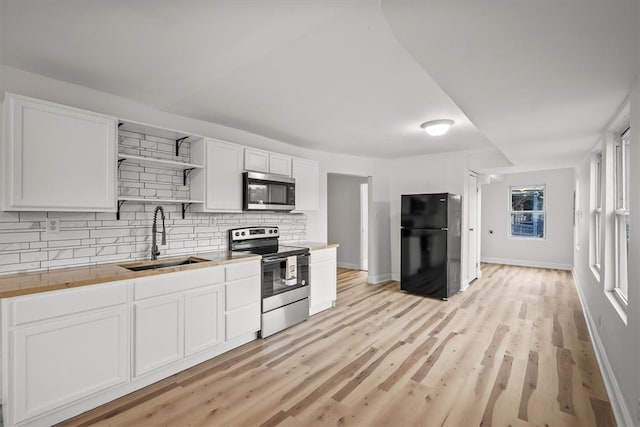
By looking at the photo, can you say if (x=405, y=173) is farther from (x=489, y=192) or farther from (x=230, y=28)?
(x=230, y=28)

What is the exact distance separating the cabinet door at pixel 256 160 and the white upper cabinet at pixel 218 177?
0.09 m

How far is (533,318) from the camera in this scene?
3.88 meters

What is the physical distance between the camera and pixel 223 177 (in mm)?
3273

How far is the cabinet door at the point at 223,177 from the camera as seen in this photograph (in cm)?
316

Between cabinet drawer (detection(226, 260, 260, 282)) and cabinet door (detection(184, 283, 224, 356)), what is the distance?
0.44 feet

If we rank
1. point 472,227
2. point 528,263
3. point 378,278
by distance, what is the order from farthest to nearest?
point 528,263, point 378,278, point 472,227

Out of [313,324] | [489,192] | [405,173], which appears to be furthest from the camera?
[489,192]

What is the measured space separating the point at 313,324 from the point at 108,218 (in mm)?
2364

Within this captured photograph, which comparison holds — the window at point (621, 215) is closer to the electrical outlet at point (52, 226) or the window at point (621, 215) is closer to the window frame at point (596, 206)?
the window frame at point (596, 206)

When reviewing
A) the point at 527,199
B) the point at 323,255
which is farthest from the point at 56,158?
the point at 527,199

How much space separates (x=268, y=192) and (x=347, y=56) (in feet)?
6.61

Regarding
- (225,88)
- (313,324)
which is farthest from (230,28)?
(313,324)

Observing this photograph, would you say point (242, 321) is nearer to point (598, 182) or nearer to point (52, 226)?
point (52, 226)

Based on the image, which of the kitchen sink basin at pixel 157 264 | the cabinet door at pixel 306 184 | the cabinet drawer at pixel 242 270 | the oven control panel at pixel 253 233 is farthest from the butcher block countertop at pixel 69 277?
the cabinet door at pixel 306 184
